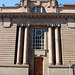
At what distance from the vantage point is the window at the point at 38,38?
20.6m

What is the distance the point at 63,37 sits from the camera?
20.1m

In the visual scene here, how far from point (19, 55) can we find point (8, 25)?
550 cm

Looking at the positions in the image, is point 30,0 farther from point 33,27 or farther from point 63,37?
point 63,37

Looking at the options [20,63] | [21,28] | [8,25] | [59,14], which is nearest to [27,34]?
[21,28]

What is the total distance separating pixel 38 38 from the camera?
20938mm

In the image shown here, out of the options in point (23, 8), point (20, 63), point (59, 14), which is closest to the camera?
point (20, 63)

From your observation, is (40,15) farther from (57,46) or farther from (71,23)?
(57,46)

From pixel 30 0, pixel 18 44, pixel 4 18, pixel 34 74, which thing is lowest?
pixel 34 74

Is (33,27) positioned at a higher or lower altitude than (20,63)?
higher

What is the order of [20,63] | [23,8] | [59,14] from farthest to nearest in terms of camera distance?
1. [23,8]
2. [59,14]
3. [20,63]

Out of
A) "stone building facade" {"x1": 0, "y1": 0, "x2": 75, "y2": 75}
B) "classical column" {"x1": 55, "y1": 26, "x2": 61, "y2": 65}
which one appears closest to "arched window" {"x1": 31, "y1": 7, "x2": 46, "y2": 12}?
"stone building facade" {"x1": 0, "y1": 0, "x2": 75, "y2": 75}

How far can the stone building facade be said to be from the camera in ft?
61.9

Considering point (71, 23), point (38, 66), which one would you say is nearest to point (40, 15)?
point (71, 23)

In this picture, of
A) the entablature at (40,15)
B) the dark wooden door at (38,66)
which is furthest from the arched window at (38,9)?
the dark wooden door at (38,66)
